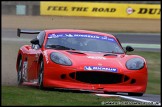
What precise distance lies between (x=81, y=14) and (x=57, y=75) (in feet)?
118

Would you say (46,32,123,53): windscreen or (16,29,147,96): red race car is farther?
(46,32,123,53): windscreen

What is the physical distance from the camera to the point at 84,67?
10.1m

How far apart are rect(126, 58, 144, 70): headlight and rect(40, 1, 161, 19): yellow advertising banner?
108 feet

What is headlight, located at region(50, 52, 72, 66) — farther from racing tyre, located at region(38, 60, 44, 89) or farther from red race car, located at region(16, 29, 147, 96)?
racing tyre, located at region(38, 60, 44, 89)

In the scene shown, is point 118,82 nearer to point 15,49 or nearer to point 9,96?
point 9,96

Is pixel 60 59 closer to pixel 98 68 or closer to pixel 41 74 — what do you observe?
pixel 41 74

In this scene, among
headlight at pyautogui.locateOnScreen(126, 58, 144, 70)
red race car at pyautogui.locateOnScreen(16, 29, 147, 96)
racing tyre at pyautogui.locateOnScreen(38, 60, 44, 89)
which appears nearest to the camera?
red race car at pyautogui.locateOnScreen(16, 29, 147, 96)

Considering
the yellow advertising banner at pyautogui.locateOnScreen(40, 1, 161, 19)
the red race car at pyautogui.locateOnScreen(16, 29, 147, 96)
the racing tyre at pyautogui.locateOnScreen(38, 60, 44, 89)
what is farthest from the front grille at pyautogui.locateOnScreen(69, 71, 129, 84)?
the yellow advertising banner at pyautogui.locateOnScreen(40, 1, 161, 19)

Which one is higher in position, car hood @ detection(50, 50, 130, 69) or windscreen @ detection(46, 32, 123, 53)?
windscreen @ detection(46, 32, 123, 53)

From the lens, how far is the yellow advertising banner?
43844 millimetres

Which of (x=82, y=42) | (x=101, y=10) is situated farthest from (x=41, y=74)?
(x=101, y=10)

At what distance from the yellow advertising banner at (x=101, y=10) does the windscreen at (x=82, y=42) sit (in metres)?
32.0

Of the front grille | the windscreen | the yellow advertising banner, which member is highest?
the yellow advertising banner

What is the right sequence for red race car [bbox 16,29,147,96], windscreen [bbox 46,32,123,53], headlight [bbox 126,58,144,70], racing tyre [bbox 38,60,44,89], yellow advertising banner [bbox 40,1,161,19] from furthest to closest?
1. yellow advertising banner [bbox 40,1,161,19]
2. windscreen [bbox 46,32,123,53]
3. headlight [bbox 126,58,144,70]
4. racing tyre [bbox 38,60,44,89]
5. red race car [bbox 16,29,147,96]
